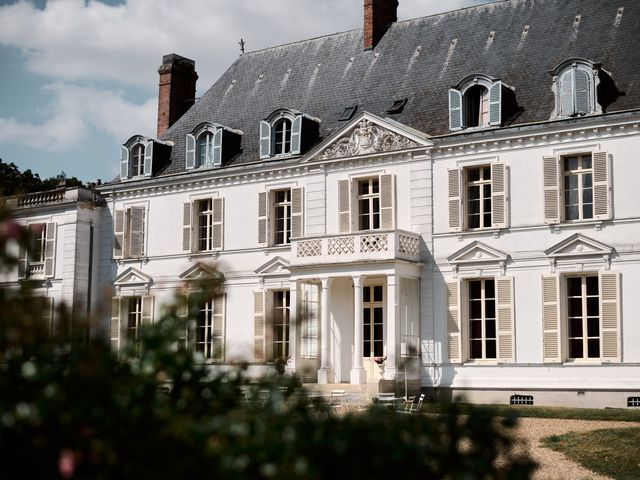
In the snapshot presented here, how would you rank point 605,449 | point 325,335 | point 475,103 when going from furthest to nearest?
point 325,335
point 475,103
point 605,449

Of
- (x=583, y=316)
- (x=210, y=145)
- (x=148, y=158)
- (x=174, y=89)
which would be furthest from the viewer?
(x=174, y=89)

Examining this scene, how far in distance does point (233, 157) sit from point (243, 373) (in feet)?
75.8

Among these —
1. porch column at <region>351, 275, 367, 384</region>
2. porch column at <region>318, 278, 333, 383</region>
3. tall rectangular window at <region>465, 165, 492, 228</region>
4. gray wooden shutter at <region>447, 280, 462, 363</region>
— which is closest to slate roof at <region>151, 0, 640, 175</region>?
tall rectangular window at <region>465, 165, 492, 228</region>

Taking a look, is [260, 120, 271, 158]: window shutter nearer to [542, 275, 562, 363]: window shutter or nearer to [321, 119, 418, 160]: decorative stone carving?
[321, 119, 418, 160]: decorative stone carving

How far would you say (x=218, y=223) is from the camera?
87.5ft

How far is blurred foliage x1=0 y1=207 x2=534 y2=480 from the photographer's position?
126 inches

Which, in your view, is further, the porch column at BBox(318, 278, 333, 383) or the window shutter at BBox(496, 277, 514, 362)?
the porch column at BBox(318, 278, 333, 383)

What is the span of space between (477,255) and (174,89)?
45.2ft

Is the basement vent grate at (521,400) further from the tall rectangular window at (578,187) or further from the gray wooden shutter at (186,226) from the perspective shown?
the gray wooden shutter at (186,226)

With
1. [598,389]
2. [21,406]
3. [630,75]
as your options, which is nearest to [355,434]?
[21,406]

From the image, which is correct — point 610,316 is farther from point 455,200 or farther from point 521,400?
point 455,200

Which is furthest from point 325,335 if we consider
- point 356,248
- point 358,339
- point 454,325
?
point 454,325

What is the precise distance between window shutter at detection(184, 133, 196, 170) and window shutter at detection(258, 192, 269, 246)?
2.86m

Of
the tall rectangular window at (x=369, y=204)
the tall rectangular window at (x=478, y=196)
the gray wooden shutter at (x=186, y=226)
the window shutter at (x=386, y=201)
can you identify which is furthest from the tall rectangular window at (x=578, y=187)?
the gray wooden shutter at (x=186, y=226)
